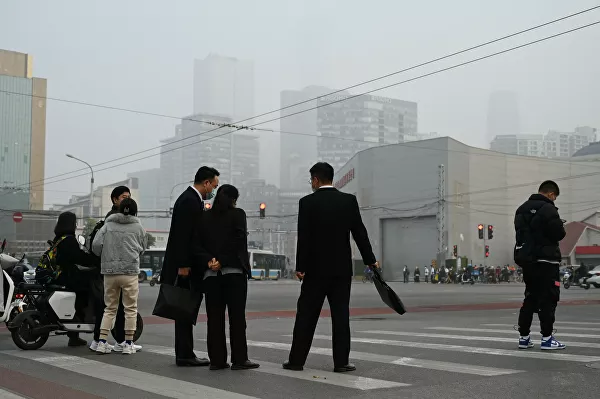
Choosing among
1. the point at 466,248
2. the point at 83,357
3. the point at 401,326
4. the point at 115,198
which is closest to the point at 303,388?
the point at 83,357

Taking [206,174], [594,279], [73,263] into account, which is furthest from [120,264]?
[594,279]

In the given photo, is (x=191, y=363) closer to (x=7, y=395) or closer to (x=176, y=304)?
(x=176, y=304)

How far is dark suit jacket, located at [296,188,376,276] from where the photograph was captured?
691 cm

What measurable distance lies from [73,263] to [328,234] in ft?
12.3

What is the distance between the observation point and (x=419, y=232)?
248ft

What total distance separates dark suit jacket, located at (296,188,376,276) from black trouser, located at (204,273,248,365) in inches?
26.7

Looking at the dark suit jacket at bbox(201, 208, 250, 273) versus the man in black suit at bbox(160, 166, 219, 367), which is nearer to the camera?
the dark suit jacket at bbox(201, 208, 250, 273)

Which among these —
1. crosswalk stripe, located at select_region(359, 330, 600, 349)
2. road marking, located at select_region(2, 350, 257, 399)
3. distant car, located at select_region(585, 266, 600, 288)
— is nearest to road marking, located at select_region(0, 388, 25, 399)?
road marking, located at select_region(2, 350, 257, 399)

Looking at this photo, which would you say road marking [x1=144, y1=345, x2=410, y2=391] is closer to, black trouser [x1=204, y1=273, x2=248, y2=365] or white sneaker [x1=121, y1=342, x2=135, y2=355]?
black trouser [x1=204, y1=273, x2=248, y2=365]

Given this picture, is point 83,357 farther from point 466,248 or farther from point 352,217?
point 466,248

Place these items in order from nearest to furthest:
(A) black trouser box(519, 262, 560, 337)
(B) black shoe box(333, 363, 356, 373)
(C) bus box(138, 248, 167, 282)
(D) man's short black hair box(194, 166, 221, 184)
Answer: (B) black shoe box(333, 363, 356, 373), (D) man's short black hair box(194, 166, 221, 184), (A) black trouser box(519, 262, 560, 337), (C) bus box(138, 248, 167, 282)

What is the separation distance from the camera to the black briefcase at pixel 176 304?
713 cm

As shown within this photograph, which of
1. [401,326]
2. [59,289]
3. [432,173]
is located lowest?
[401,326]

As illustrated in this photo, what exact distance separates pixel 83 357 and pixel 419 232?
69.1m
